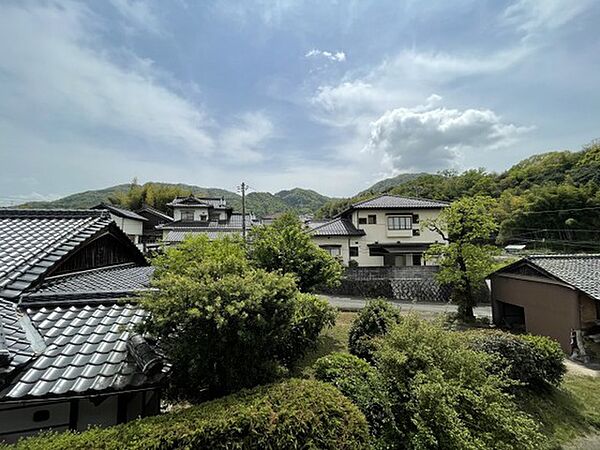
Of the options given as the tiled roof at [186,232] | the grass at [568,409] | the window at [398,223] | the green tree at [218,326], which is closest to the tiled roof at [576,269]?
the grass at [568,409]

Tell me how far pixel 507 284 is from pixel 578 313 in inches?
142

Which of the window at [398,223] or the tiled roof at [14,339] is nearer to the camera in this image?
the tiled roof at [14,339]

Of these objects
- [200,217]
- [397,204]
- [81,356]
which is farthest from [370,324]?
[200,217]

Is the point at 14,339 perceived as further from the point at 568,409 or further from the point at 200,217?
the point at 200,217

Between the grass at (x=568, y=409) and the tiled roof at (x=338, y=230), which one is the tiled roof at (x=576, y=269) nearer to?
the grass at (x=568, y=409)

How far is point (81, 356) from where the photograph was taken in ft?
11.9

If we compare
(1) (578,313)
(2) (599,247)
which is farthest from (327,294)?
(2) (599,247)

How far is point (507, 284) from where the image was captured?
13.8m

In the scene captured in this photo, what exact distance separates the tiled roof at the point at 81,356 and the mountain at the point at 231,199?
2918cm

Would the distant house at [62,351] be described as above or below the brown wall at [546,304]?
above

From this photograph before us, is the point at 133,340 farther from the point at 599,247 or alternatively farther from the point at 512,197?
the point at 512,197

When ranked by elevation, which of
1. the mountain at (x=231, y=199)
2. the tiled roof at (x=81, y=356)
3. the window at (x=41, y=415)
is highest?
the mountain at (x=231, y=199)

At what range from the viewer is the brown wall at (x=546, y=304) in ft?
34.3

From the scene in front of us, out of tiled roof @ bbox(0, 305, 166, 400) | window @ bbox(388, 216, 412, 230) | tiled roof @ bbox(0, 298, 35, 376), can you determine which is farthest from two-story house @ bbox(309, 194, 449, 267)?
tiled roof @ bbox(0, 298, 35, 376)
